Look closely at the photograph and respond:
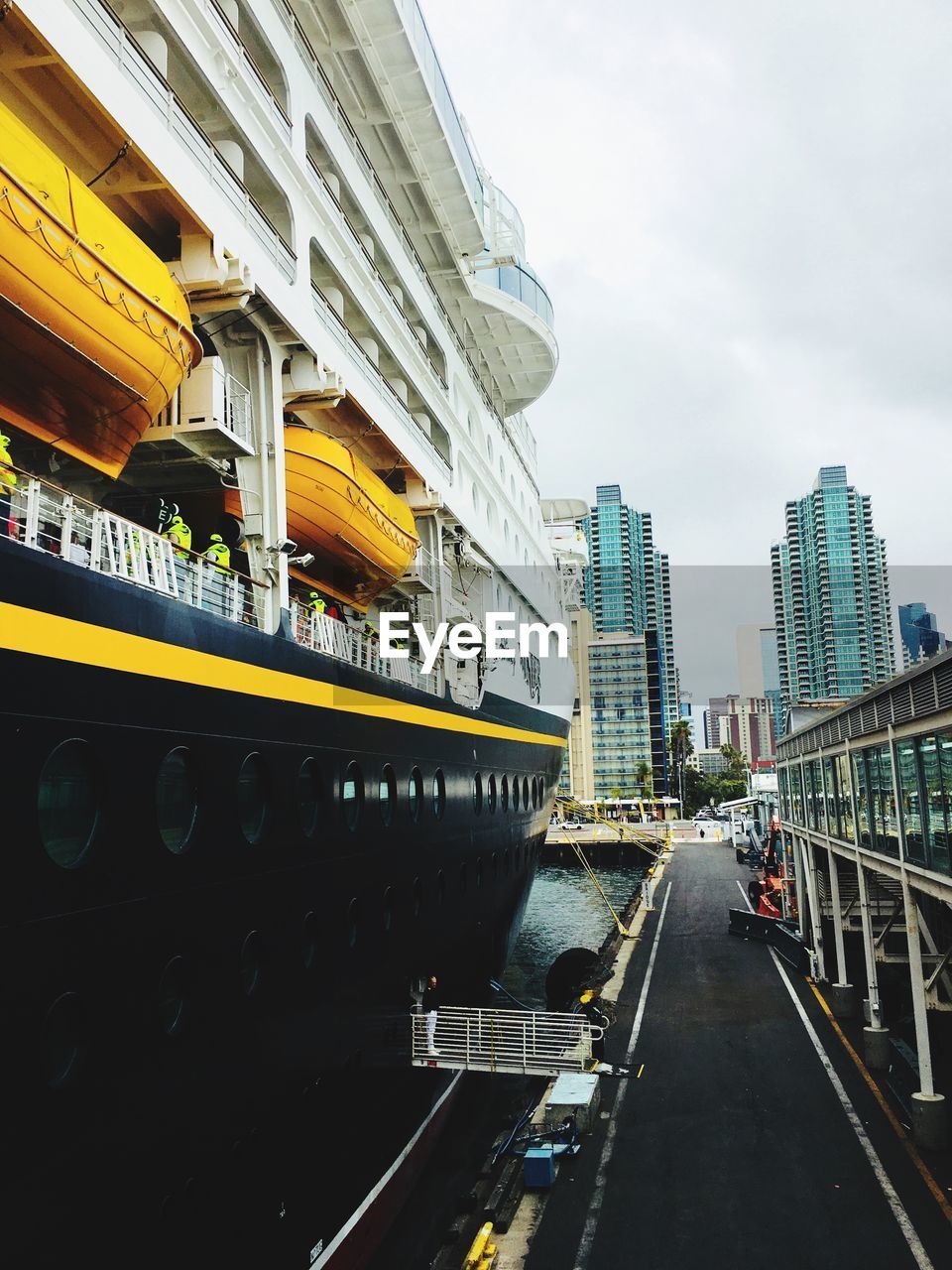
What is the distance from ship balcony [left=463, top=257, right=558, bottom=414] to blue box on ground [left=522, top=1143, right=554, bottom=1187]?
16948mm

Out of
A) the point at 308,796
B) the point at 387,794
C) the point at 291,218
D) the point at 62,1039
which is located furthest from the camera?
the point at 387,794

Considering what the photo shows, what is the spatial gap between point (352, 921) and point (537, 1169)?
3.60 metres

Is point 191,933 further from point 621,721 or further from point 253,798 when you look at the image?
point 621,721

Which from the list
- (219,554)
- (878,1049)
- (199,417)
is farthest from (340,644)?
(878,1049)

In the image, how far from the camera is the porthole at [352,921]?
10.5 meters

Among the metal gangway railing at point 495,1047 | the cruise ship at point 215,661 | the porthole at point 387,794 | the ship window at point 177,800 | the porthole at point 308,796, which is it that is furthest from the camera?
the metal gangway railing at point 495,1047

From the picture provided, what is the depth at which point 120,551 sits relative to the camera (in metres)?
7.26

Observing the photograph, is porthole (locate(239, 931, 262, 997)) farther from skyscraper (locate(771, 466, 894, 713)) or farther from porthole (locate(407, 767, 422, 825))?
skyscraper (locate(771, 466, 894, 713))

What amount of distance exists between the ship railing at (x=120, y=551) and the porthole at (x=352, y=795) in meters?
2.06

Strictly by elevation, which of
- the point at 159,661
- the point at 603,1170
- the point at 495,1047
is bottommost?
the point at 603,1170

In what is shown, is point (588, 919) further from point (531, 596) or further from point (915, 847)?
point (915, 847)

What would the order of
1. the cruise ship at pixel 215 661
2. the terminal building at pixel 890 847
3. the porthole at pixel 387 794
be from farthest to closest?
the porthole at pixel 387 794
the terminal building at pixel 890 847
the cruise ship at pixel 215 661

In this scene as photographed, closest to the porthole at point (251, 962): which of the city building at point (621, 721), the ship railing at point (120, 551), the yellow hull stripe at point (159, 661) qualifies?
the yellow hull stripe at point (159, 661)

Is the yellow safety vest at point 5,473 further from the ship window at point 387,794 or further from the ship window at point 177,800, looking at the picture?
the ship window at point 387,794
